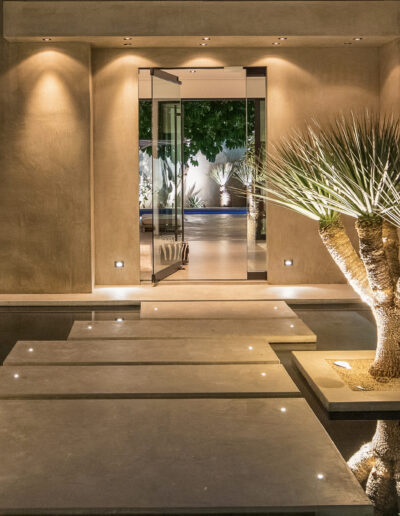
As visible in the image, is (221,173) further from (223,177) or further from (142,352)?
(142,352)

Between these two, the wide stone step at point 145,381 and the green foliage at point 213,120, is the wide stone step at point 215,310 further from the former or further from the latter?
the green foliage at point 213,120

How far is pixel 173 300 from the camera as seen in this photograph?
25.5 ft

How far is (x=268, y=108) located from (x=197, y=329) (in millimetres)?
3395

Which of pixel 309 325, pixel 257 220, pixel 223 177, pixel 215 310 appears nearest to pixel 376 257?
pixel 309 325

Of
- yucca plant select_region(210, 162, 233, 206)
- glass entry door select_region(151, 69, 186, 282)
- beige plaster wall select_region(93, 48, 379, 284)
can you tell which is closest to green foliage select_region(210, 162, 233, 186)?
yucca plant select_region(210, 162, 233, 206)

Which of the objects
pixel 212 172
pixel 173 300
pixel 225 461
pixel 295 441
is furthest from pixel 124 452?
pixel 212 172

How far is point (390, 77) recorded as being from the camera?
8.27 metres

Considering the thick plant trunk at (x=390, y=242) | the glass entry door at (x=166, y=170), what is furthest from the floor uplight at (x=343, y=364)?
the glass entry door at (x=166, y=170)

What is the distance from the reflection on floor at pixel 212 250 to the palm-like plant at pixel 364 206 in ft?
13.7

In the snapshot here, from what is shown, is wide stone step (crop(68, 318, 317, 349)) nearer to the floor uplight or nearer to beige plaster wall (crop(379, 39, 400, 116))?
the floor uplight

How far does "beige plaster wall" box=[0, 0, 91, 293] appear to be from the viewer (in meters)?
8.23

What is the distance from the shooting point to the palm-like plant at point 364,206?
4520 millimetres

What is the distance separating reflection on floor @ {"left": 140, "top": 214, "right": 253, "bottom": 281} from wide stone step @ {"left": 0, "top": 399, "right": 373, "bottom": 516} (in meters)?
4.94

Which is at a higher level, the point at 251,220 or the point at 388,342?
the point at 251,220
